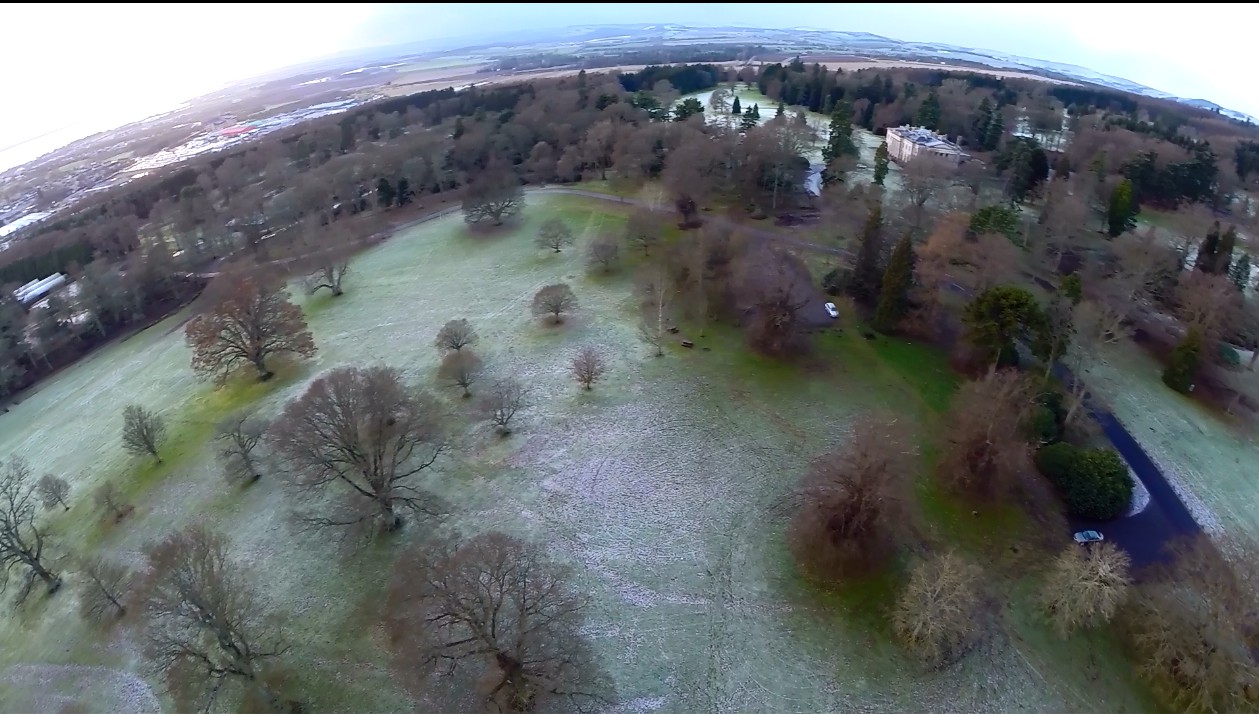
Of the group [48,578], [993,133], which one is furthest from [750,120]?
[48,578]

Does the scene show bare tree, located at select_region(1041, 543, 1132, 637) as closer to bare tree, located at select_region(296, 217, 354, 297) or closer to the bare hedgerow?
the bare hedgerow

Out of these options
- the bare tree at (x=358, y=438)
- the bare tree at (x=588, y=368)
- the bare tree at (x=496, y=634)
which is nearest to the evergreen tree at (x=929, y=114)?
the bare tree at (x=588, y=368)

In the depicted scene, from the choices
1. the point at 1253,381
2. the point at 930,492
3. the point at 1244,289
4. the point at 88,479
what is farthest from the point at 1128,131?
the point at 88,479

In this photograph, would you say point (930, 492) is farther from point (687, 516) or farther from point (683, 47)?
point (683, 47)

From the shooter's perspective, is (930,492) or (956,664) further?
(930,492)

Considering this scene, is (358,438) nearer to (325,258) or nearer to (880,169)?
(325,258)

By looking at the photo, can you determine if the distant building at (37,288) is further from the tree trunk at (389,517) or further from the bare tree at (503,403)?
the tree trunk at (389,517)
